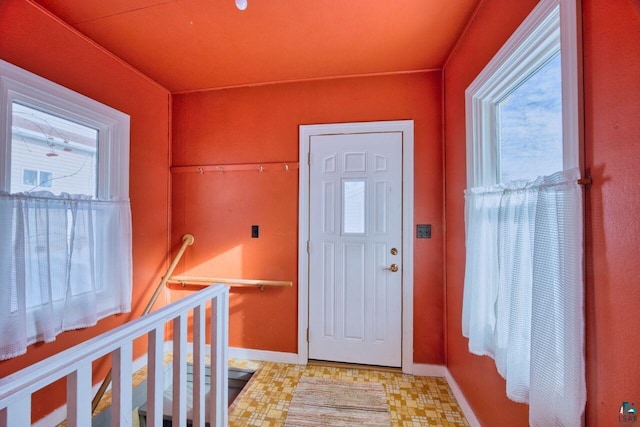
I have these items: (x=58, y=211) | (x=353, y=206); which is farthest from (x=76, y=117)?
(x=353, y=206)

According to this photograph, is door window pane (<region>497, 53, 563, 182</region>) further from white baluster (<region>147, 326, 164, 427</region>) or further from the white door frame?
white baluster (<region>147, 326, 164, 427</region>)

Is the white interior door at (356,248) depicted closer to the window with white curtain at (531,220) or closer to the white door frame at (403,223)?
the white door frame at (403,223)

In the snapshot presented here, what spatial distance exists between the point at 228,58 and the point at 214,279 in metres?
1.84

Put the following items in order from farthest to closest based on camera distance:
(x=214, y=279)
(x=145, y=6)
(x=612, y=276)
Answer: (x=214, y=279) → (x=145, y=6) → (x=612, y=276)

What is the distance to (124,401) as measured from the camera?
863mm

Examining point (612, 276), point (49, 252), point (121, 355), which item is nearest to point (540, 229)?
point (612, 276)

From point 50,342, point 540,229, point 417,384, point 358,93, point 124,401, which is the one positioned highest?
point 358,93

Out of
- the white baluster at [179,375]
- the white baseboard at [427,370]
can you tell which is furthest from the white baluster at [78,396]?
the white baseboard at [427,370]

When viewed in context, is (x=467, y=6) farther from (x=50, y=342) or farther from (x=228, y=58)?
(x=50, y=342)

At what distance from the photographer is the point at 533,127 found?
1.15 meters

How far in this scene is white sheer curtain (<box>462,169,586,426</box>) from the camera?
2.63 ft

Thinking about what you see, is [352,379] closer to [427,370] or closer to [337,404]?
[337,404]

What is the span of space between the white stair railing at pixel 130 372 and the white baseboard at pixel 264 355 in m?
0.90

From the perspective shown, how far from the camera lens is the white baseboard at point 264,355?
2.27 metres
